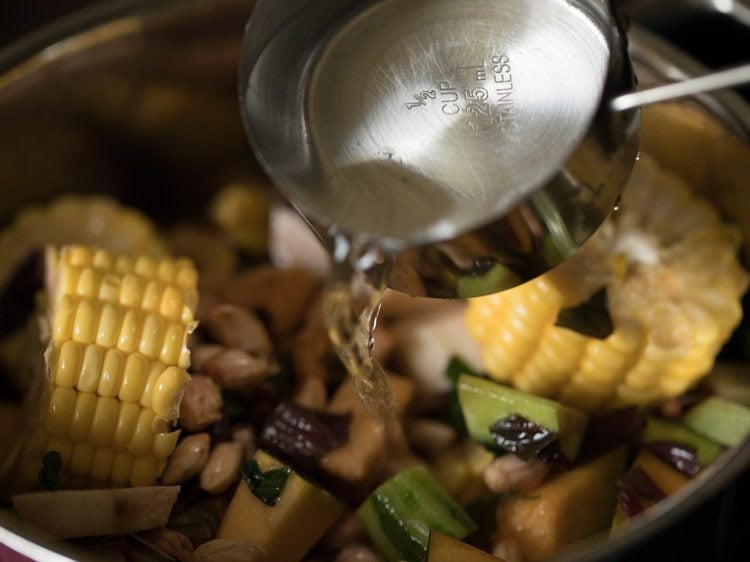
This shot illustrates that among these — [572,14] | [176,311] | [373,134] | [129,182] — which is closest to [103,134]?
[129,182]

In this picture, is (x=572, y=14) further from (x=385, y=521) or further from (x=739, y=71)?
(x=385, y=521)

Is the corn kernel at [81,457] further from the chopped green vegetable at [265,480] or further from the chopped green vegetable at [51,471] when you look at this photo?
the chopped green vegetable at [265,480]

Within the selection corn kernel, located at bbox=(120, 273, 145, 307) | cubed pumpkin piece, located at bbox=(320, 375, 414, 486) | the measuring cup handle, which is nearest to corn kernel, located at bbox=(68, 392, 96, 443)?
corn kernel, located at bbox=(120, 273, 145, 307)

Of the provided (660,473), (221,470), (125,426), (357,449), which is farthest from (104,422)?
(660,473)

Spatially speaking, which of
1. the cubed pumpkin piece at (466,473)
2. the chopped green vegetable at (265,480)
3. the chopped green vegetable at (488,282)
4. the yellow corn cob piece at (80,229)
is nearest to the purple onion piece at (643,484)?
the cubed pumpkin piece at (466,473)

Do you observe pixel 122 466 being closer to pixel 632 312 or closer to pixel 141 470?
pixel 141 470

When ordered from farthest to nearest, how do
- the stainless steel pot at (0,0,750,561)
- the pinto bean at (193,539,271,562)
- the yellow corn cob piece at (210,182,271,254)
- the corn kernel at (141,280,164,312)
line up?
the yellow corn cob piece at (210,182,271,254) < the stainless steel pot at (0,0,750,561) < the corn kernel at (141,280,164,312) < the pinto bean at (193,539,271,562)

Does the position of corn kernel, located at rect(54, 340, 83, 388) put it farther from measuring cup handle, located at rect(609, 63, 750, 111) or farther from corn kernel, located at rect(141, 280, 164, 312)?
measuring cup handle, located at rect(609, 63, 750, 111)
